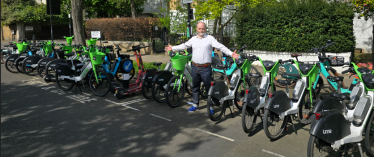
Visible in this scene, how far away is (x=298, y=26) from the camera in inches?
426

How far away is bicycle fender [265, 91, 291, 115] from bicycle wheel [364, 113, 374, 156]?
1.09 metres

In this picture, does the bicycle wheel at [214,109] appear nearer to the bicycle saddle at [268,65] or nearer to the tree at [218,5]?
the bicycle saddle at [268,65]

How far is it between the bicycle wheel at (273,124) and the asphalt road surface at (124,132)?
0.41ft

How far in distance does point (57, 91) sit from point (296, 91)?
6.29 m

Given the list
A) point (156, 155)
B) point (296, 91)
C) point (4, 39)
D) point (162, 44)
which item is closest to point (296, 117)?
point (296, 91)

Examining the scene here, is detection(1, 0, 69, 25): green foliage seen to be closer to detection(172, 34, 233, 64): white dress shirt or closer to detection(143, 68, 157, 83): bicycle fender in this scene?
detection(143, 68, 157, 83): bicycle fender

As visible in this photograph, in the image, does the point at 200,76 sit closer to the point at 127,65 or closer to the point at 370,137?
the point at 127,65

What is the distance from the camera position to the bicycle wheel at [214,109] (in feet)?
17.6

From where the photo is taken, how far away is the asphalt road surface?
169 inches

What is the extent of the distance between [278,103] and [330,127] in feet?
3.59

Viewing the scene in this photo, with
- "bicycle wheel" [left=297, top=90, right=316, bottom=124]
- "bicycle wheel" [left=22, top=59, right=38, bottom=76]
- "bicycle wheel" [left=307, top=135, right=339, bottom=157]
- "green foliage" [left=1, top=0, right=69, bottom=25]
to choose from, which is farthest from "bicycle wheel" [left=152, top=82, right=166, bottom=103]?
"green foliage" [left=1, top=0, right=69, bottom=25]

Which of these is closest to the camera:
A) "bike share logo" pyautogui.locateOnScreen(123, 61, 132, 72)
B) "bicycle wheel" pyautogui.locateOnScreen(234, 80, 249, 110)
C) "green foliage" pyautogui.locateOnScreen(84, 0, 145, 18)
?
"bicycle wheel" pyautogui.locateOnScreen(234, 80, 249, 110)

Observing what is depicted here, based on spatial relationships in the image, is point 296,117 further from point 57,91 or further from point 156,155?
point 57,91

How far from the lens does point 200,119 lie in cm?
579
